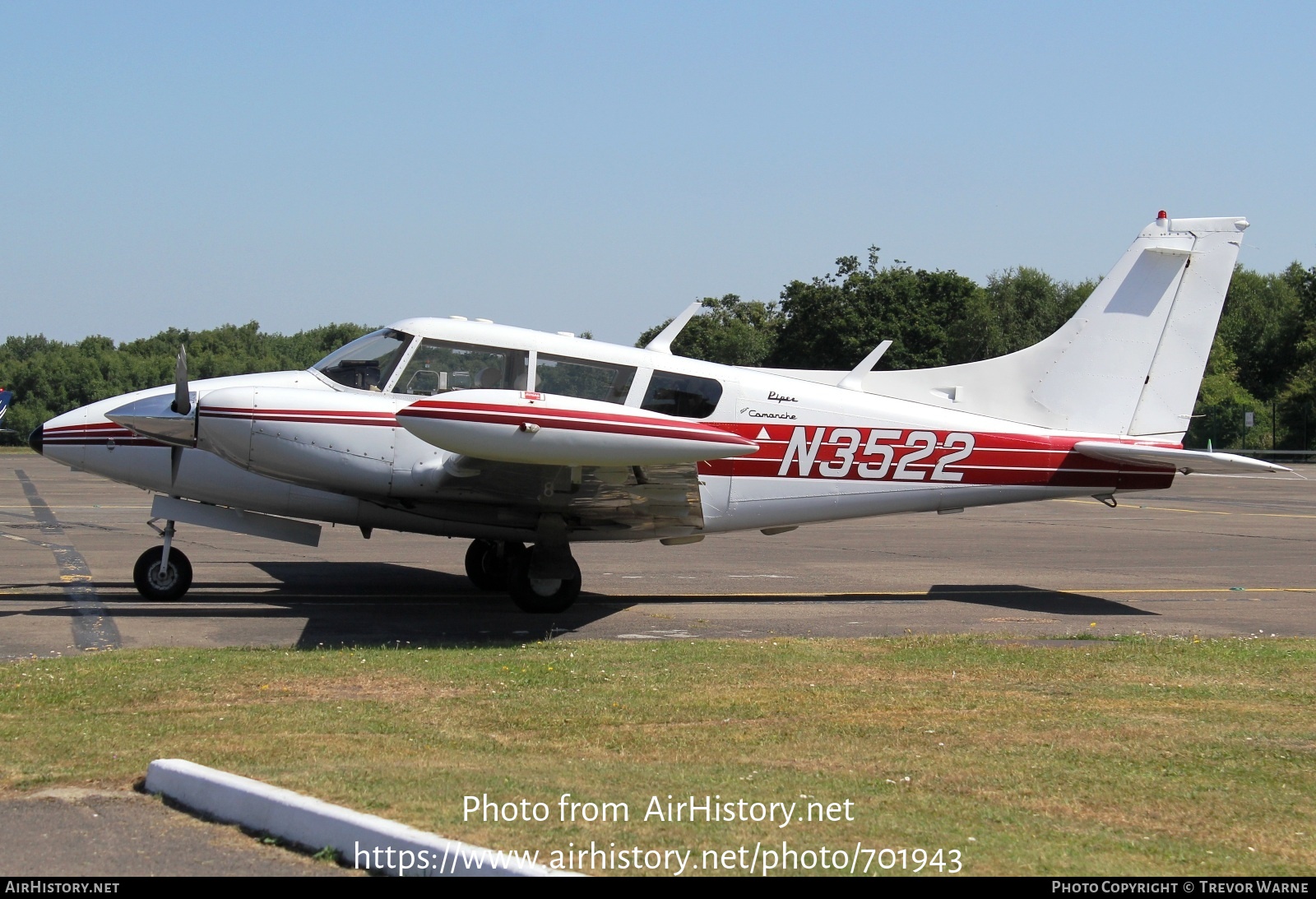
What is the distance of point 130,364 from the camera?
6856 centimetres

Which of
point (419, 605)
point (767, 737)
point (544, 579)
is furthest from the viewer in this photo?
point (419, 605)

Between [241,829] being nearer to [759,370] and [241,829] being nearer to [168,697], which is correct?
[168,697]

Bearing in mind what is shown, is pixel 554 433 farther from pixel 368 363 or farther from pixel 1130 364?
pixel 1130 364

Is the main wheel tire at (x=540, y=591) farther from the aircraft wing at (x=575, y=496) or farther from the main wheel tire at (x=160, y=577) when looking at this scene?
the main wheel tire at (x=160, y=577)

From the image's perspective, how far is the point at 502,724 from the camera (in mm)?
6781

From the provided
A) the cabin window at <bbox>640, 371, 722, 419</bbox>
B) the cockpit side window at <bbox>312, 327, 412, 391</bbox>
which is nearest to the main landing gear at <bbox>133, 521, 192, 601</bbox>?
Answer: the cockpit side window at <bbox>312, 327, 412, 391</bbox>

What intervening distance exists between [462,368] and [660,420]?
Answer: 268cm

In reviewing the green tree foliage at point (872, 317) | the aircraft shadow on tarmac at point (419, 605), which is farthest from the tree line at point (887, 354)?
the aircraft shadow on tarmac at point (419, 605)

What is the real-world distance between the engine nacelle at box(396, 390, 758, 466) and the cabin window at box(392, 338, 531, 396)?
5.96 feet

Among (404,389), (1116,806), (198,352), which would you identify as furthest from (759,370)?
(198,352)

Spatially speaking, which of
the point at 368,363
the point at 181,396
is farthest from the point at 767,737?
the point at 181,396

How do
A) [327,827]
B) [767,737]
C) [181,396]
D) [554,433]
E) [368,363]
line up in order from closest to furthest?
[327,827] → [767,737] → [554,433] → [181,396] → [368,363]

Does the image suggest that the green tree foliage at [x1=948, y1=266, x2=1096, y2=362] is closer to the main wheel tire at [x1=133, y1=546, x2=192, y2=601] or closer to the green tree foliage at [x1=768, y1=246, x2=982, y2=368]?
the green tree foliage at [x1=768, y1=246, x2=982, y2=368]
